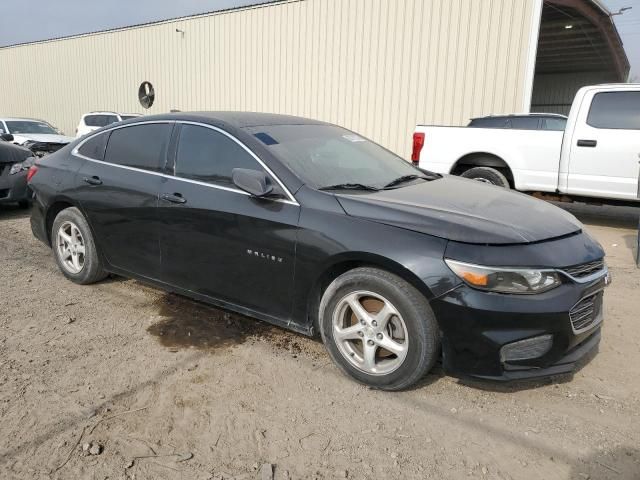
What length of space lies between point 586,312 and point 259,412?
1846mm

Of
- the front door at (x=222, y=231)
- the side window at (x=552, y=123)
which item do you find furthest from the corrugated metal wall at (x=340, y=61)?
the front door at (x=222, y=231)

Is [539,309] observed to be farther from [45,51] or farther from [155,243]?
[45,51]

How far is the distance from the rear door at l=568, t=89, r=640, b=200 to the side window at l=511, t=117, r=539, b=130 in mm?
3675

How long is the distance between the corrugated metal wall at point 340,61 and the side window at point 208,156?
9.83 m

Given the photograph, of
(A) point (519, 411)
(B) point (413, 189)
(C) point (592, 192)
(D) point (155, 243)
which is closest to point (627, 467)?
(A) point (519, 411)

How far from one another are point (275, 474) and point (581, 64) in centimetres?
2891

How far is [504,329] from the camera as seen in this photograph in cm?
254

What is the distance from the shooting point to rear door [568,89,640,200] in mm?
6910

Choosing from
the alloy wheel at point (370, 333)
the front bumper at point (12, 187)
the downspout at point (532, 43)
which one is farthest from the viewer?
the downspout at point (532, 43)

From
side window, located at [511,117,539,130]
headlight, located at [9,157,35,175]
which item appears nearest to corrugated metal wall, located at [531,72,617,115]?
side window, located at [511,117,539,130]

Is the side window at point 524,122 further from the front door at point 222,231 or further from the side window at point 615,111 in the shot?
the front door at point 222,231

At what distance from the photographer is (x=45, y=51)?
23547 mm

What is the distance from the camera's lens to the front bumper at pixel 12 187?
7.35 metres

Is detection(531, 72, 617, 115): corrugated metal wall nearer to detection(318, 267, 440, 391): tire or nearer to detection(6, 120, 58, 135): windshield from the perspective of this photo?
detection(6, 120, 58, 135): windshield
